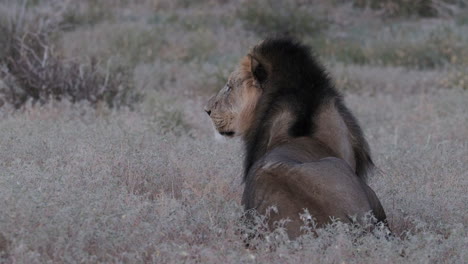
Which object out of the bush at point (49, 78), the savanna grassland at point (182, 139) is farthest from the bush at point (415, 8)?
the bush at point (49, 78)

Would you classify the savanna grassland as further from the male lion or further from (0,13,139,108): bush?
the male lion

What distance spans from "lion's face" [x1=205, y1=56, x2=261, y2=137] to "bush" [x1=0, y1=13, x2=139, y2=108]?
3.91 metres

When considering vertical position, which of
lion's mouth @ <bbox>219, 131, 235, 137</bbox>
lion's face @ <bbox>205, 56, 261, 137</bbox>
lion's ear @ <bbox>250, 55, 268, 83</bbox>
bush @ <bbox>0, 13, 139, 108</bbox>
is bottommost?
bush @ <bbox>0, 13, 139, 108</bbox>

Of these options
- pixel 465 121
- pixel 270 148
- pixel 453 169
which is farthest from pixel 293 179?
pixel 465 121

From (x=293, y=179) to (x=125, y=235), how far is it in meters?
0.90

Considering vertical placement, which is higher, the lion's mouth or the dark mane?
the dark mane

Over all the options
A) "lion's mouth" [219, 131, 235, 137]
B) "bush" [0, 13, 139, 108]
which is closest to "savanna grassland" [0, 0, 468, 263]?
"bush" [0, 13, 139, 108]

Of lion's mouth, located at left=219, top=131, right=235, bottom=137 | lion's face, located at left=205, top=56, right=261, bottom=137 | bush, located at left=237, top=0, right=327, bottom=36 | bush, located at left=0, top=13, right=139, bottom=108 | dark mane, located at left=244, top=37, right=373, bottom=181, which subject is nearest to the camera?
dark mane, located at left=244, top=37, right=373, bottom=181

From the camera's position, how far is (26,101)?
916cm

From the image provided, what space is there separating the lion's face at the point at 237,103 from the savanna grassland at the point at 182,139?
18.1 inches

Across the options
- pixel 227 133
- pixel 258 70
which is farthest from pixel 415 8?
pixel 258 70

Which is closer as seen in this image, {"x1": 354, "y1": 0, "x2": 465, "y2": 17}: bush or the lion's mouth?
the lion's mouth

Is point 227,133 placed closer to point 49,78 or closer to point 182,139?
point 182,139

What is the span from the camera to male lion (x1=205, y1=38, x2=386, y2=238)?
4.12m
